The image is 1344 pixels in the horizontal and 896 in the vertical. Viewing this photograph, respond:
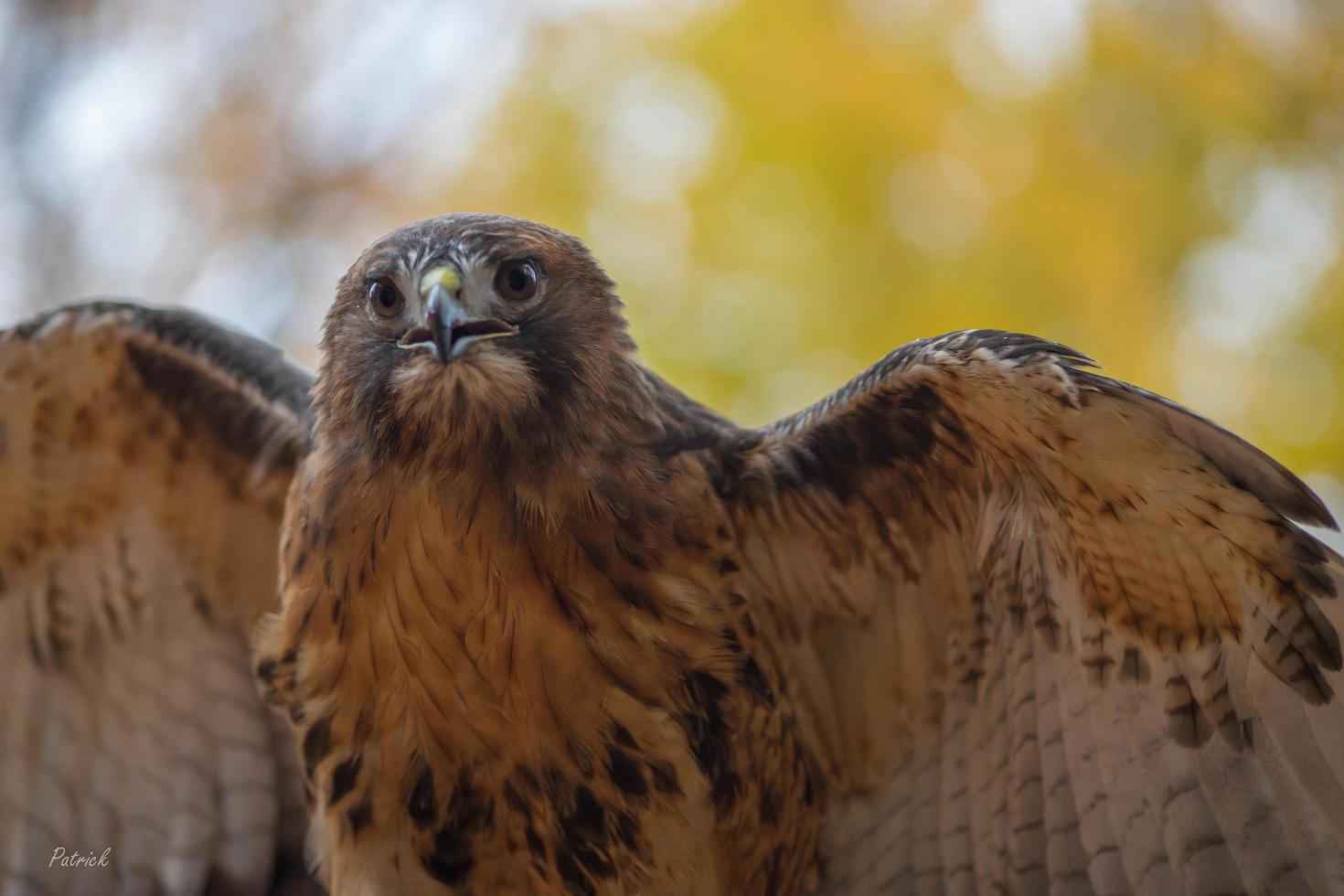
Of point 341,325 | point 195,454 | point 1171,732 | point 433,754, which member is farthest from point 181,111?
point 1171,732

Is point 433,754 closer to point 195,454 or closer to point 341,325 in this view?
point 341,325

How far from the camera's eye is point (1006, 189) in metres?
7.58

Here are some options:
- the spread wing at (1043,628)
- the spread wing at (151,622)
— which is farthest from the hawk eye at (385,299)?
the spread wing at (1043,628)

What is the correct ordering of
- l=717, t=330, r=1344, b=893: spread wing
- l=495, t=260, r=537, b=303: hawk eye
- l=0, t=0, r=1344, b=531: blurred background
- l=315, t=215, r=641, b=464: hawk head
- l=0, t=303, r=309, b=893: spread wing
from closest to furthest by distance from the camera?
l=717, t=330, r=1344, b=893: spread wing
l=315, t=215, r=641, b=464: hawk head
l=495, t=260, r=537, b=303: hawk eye
l=0, t=303, r=309, b=893: spread wing
l=0, t=0, r=1344, b=531: blurred background

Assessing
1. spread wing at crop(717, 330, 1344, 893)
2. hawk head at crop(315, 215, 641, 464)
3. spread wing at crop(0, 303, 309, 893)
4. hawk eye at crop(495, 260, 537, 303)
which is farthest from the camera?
spread wing at crop(0, 303, 309, 893)

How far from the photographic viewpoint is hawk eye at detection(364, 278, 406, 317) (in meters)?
2.98

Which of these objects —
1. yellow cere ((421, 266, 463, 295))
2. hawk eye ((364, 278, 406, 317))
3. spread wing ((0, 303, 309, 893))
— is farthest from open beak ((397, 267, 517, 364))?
spread wing ((0, 303, 309, 893))

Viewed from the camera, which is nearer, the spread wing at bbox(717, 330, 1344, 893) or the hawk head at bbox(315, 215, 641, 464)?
the spread wing at bbox(717, 330, 1344, 893)

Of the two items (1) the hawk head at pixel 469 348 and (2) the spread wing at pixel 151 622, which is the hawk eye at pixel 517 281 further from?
(2) the spread wing at pixel 151 622

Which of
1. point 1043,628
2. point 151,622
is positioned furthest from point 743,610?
point 151,622

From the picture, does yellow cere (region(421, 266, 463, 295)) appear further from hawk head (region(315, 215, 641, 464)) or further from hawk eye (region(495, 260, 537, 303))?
hawk eye (region(495, 260, 537, 303))

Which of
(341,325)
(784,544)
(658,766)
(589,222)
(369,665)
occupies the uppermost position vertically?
(589,222)

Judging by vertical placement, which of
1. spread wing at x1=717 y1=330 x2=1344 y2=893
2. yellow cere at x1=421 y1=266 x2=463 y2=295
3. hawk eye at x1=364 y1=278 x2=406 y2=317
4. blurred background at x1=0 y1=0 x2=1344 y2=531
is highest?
blurred background at x1=0 y1=0 x2=1344 y2=531

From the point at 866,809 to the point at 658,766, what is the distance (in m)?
0.90
